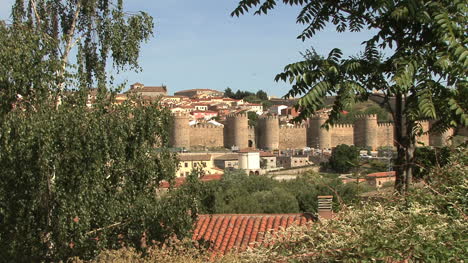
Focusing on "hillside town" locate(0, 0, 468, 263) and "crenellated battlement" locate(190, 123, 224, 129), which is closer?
"hillside town" locate(0, 0, 468, 263)

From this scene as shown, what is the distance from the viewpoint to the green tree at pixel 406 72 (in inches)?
101

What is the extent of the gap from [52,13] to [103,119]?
2243mm

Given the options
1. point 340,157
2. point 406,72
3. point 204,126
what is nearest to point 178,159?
point 406,72

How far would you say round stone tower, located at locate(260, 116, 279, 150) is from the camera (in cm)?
4897

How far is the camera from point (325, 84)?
2.71 m

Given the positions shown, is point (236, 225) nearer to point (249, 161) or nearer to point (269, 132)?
point (249, 161)

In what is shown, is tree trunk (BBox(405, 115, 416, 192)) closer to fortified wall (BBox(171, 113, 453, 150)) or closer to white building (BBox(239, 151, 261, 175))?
white building (BBox(239, 151, 261, 175))

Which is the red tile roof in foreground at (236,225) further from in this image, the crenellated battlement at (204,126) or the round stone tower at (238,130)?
the crenellated battlement at (204,126)

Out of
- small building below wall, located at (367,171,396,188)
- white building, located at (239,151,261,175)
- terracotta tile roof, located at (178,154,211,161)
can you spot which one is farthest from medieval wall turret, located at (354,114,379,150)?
small building below wall, located at (367,171,396,188)

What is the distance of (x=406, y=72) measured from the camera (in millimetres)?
2582

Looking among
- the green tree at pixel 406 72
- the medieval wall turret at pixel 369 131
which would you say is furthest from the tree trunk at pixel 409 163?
the medieval wall turret at pixel 369 131

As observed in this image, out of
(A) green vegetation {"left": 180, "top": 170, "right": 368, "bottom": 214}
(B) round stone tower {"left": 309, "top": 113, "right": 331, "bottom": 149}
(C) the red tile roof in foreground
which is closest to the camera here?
(C) the red tile roof in foreground

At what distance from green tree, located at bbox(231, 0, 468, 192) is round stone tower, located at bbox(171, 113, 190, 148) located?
140 ft

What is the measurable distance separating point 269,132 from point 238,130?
10.1 feet
